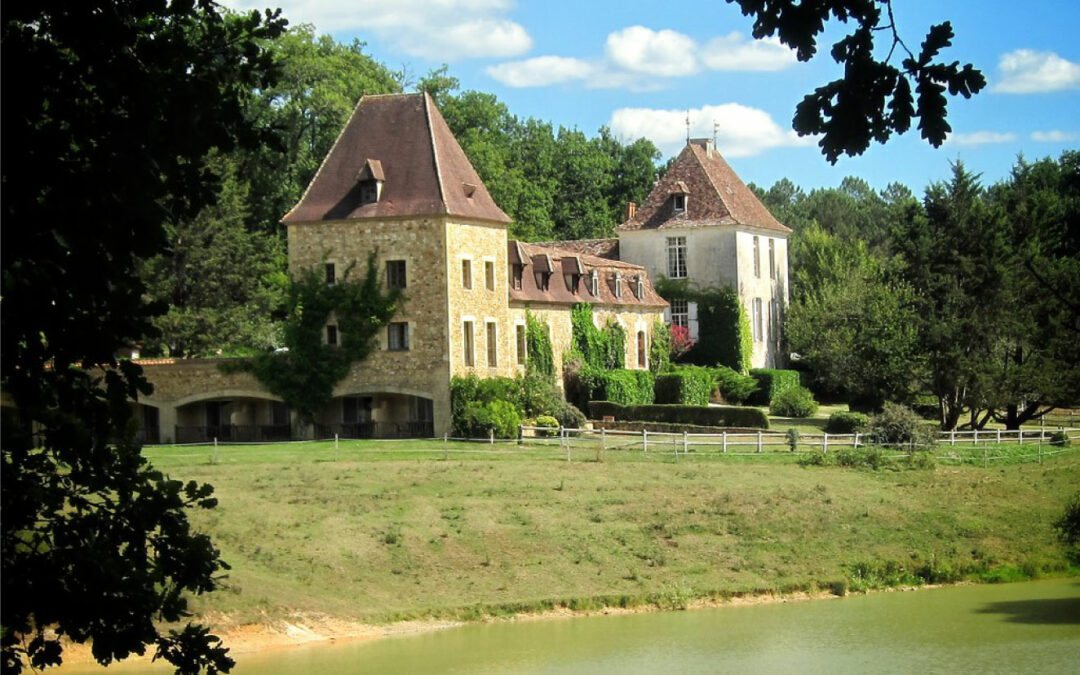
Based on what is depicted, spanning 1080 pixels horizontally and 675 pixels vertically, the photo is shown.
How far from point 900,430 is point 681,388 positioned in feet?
38.8

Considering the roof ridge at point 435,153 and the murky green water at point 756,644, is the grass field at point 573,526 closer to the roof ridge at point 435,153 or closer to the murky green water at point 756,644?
the murky green water at point 756,644

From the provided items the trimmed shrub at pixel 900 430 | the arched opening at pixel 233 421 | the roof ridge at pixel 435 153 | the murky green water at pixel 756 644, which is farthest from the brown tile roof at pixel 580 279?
the murky green water at pixel 756 644

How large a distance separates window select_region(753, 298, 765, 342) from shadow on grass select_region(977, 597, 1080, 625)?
31407 mm

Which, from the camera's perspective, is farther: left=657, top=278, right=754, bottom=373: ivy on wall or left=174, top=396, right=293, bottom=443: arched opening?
left=657, top=278, right=754, bottom=373: ivy on wall

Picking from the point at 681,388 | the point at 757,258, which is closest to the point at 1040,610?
the point at 681,388

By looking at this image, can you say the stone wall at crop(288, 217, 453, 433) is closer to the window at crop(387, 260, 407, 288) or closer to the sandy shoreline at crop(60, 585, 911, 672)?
the window at crop(387, 260, 407, 288)

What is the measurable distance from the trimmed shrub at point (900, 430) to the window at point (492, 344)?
1120cm

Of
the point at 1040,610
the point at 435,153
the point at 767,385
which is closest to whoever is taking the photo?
the point at 1040,610

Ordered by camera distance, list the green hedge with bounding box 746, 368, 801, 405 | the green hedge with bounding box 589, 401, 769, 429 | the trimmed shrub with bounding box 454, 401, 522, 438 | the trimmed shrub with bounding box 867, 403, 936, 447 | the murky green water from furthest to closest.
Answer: the green hedge with bounding box 746, 368, 801, 405
the green hedge with bounding box 589, 401, 769, 429
the trimmed shrub with bounding box 454, 401, 522, 438
the trimmed shrub with bounding box 867, 403, 936, 447
the murky green water

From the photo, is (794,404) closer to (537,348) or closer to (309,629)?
(537,348)

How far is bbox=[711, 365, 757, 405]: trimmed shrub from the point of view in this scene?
55.9 metres

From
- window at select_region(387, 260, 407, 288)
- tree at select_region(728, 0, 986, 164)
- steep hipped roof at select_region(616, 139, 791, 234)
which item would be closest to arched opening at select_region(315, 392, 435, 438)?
window at select_region(387, 260, 407, 288)

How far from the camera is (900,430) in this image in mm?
42031

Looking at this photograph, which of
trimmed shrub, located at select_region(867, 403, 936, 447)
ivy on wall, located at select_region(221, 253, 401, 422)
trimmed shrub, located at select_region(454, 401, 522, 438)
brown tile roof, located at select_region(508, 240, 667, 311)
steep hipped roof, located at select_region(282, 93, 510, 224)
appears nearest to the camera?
trimmed shrub, located at select_region(867, 403, 936, 447)
